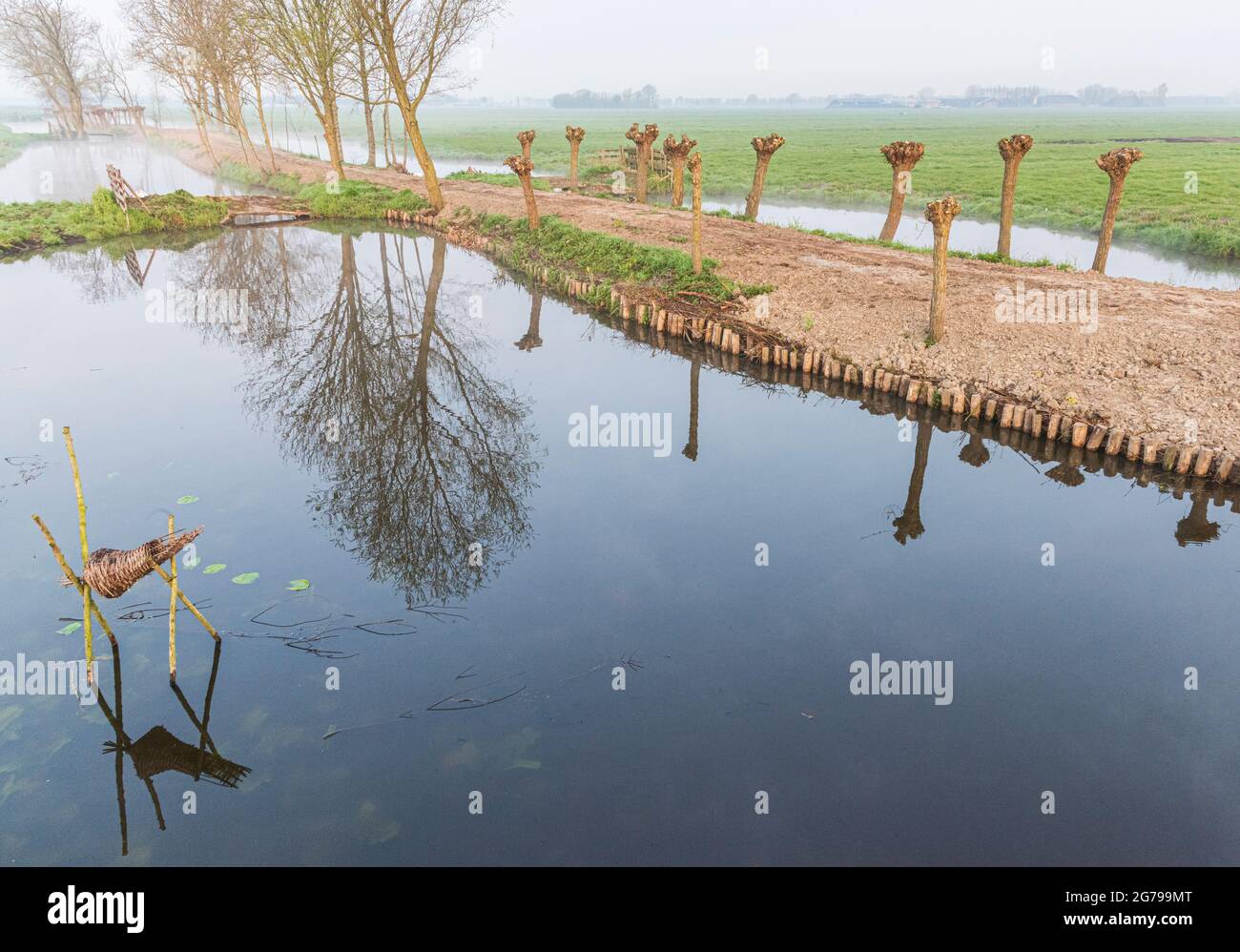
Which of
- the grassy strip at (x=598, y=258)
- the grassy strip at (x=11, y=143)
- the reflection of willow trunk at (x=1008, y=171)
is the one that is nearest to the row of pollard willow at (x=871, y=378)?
the grassy strip at (x=598, y=258)

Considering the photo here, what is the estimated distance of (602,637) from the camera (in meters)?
9.31

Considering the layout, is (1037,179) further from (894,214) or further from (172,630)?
(172,630)

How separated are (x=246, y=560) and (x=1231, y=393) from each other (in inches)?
660

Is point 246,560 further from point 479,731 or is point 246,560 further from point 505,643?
point 479,731

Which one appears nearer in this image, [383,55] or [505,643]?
[505,643]

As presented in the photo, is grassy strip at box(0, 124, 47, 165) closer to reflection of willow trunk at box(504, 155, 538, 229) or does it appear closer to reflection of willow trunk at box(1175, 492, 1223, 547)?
reflection of willow trunk at box(504, 155, 538, 229)

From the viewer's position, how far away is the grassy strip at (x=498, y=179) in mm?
40406

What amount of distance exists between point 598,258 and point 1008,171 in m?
12.5

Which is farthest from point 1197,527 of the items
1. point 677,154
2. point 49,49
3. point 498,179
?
point 49,49

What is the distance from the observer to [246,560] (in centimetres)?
1057

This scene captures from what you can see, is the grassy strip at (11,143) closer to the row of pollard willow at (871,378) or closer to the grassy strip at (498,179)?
Result: the grassy strip at (498,179)

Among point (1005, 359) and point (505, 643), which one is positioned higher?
point (1005, 359)

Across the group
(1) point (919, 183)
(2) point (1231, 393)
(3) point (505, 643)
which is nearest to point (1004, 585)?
(3) point (505, 643)

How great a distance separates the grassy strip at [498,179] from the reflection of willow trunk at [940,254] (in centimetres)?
2670
